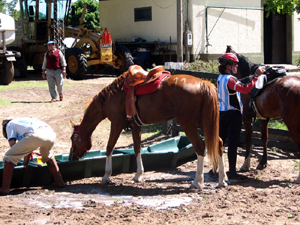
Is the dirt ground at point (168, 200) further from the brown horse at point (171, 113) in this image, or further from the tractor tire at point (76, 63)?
the tractor tire at point (76, 63)

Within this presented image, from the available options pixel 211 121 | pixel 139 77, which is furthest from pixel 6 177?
pixel 211 121

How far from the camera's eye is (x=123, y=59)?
1892 cm

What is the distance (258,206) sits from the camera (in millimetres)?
5086

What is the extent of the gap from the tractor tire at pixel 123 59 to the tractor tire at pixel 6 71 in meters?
5.51

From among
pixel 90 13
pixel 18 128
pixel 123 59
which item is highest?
pixel 90 13

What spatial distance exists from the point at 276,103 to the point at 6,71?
452 inches

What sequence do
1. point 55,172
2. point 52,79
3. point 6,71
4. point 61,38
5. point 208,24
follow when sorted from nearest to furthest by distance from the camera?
1. point 55,172
2. point 52,79
3. point 6,71
4. point 61,38
5. point 208,24

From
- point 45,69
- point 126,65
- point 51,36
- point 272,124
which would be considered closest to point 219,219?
point 272,124

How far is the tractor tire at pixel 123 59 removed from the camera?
18.8m

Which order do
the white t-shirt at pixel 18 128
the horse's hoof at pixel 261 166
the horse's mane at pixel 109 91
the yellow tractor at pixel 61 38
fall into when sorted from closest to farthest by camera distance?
the white t-shirt at pixel 18 128, the horse's mane at pixel 109 91, the horse's hoof at pixel 261 166, the yellow tractor at pixel 61 38

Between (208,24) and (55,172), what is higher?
(208,24)

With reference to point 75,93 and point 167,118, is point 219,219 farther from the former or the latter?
point 75,93

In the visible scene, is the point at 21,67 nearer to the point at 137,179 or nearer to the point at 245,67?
the point at 137,179

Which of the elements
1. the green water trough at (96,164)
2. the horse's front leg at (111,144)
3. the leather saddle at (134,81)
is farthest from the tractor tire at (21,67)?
the leather saddle at (134,81)
